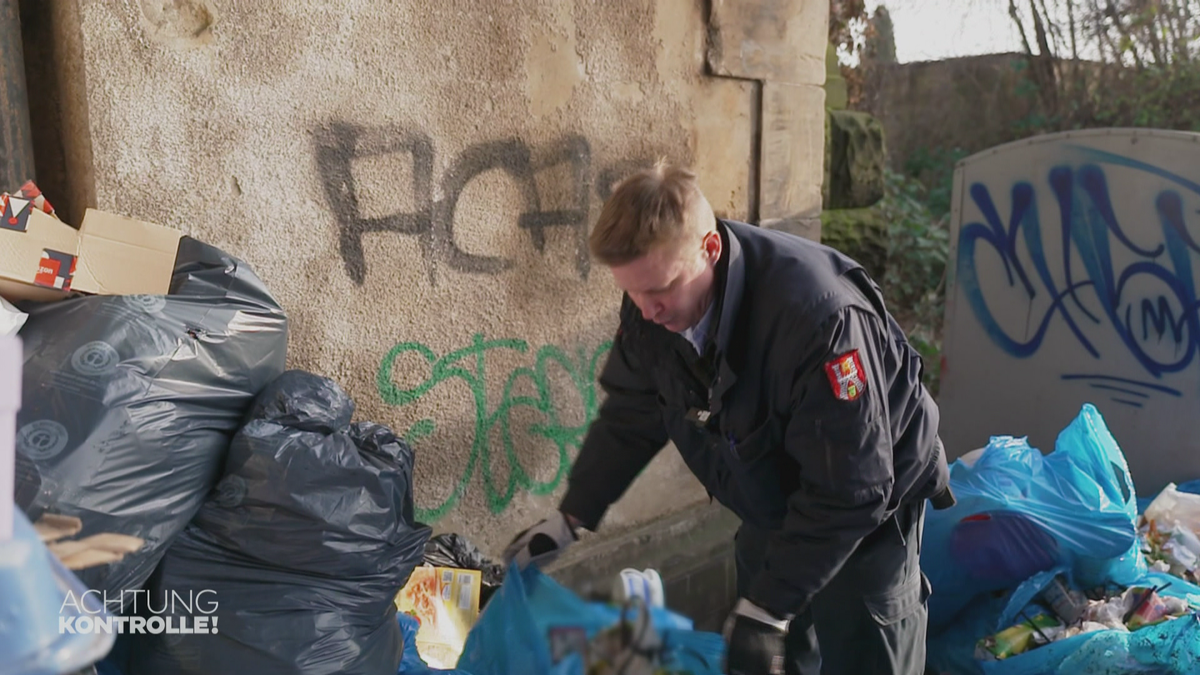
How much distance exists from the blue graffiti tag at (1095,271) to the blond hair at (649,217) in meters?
2.70

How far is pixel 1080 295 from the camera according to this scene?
154 inches

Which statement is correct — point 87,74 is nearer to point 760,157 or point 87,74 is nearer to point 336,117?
point 336,117

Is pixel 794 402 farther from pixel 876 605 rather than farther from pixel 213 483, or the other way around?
pixel 213 483

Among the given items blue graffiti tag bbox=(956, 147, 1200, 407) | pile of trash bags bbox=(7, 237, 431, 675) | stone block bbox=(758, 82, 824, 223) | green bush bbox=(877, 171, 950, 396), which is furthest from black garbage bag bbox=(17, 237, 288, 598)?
green bush bbox=(877, 171, 950, 396)

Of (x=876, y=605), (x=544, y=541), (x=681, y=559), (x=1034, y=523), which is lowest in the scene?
(x=681, y=559)

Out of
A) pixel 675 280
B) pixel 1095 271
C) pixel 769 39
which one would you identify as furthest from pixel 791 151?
pixel 675 280

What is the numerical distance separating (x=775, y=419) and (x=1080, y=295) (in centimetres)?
265

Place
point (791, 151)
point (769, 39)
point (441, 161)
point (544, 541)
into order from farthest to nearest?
point (791, 151) < point (769, 39) < point (441, 161) < point (544, 541)

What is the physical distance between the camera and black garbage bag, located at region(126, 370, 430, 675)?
1.86 m

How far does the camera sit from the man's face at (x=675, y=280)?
1711 millimetres

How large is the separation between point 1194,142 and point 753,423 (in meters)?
2.72

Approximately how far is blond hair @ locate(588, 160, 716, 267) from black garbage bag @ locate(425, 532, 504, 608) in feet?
3.65

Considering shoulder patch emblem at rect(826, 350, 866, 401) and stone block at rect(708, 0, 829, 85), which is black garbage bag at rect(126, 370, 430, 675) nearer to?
shoulder patch emblem at rect(826, 350, 866, 401)

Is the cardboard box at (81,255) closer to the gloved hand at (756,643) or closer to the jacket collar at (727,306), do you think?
the jacket collar at (727,306)
